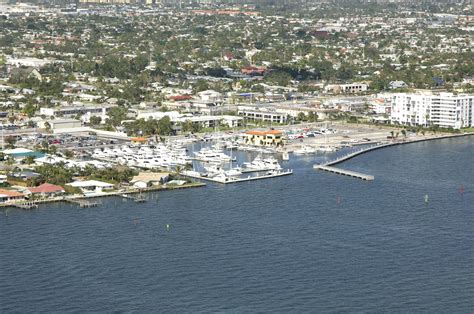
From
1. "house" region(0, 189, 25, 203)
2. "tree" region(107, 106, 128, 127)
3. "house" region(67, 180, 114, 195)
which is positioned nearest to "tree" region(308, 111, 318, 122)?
"tree" region(107, 106, 128, 127)

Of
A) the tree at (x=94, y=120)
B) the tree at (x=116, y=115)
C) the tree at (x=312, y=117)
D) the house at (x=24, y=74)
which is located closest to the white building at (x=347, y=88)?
the tree at (x=312, y=117)

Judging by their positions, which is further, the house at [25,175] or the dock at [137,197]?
the house at [25,175]

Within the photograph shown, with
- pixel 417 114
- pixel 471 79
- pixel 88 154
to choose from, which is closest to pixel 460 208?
pixel 88 154

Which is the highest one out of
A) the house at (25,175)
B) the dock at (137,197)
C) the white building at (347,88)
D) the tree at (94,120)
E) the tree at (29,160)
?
the white building at (347,88)

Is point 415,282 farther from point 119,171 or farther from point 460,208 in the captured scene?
point 119,171

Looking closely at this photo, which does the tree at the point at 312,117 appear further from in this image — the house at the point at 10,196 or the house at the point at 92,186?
the house at the point at 10,196

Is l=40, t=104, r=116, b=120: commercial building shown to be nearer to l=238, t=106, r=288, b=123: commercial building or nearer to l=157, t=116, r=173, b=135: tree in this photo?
l=157, t=116, r=173, b=135: tree
